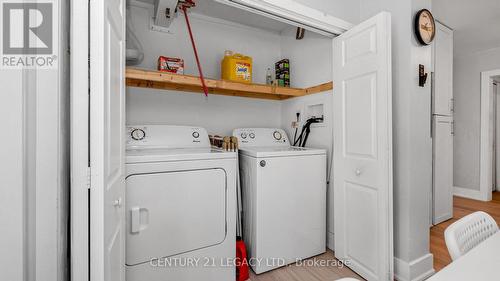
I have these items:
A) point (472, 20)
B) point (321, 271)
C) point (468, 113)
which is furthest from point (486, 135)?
point (321, 271)

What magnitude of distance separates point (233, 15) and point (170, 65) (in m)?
0.95

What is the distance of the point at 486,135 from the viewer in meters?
3.64

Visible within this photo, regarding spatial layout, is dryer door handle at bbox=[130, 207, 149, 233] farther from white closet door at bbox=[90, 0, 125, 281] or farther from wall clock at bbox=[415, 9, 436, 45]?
wall clock at bbox=[415, 9, 436, 45]

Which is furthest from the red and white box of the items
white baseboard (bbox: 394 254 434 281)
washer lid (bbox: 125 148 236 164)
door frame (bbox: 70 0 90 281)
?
white baseboard (bbox: 394 254 434 281)

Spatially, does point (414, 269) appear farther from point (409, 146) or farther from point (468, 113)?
point (468, 113)

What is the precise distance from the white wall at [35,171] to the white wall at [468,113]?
5180mm

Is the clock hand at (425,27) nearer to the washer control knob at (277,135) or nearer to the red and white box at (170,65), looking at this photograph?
the washer control knob at (277,135)

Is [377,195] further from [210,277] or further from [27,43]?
[27,43]

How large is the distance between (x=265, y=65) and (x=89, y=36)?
2.29 m

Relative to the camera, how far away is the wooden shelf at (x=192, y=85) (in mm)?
1751

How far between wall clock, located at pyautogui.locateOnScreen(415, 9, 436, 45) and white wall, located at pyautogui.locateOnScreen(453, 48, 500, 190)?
3028mm

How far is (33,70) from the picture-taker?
72cm

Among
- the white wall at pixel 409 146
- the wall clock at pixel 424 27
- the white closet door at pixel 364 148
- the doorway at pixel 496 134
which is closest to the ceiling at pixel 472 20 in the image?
the doorway at pixel 496 134

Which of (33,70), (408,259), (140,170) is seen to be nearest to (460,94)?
(408,259)
